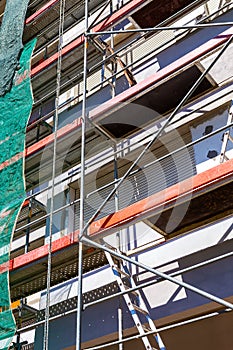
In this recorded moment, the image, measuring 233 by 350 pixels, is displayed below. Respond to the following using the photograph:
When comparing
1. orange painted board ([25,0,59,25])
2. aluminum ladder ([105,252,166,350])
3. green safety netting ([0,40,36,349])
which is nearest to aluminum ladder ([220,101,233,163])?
aluminum ladder ([105,252,166,350])

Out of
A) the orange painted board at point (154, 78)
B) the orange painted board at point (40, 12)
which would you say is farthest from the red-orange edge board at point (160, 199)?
the orange painted board at point (40, 12)

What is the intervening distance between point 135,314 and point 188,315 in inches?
18.1

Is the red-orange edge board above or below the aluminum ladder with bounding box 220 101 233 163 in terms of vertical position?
below

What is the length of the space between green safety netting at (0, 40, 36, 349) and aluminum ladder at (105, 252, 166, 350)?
1103 mm

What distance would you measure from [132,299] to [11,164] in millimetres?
2226

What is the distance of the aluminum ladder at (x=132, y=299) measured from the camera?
170 inches

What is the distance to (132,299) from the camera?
190 inches

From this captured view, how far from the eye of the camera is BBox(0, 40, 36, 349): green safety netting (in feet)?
16.8

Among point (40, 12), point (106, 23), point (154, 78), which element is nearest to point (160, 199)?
point (154, 78)

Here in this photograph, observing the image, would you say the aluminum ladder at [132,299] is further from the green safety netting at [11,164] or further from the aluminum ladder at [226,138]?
the aluminum ladder at [226,138]

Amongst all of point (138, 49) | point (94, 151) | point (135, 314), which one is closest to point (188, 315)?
point (135, 314)

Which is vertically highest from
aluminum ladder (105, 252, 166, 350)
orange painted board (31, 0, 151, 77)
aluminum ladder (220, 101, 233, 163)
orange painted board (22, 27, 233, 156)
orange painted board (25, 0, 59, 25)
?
orange painted board (25, 0, 59, 25)

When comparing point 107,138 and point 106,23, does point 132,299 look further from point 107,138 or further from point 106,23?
point 106,23

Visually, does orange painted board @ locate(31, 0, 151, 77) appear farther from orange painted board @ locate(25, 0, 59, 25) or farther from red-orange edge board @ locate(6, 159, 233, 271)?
red-orange edge board @ locate(6, 159, 233, 271)
